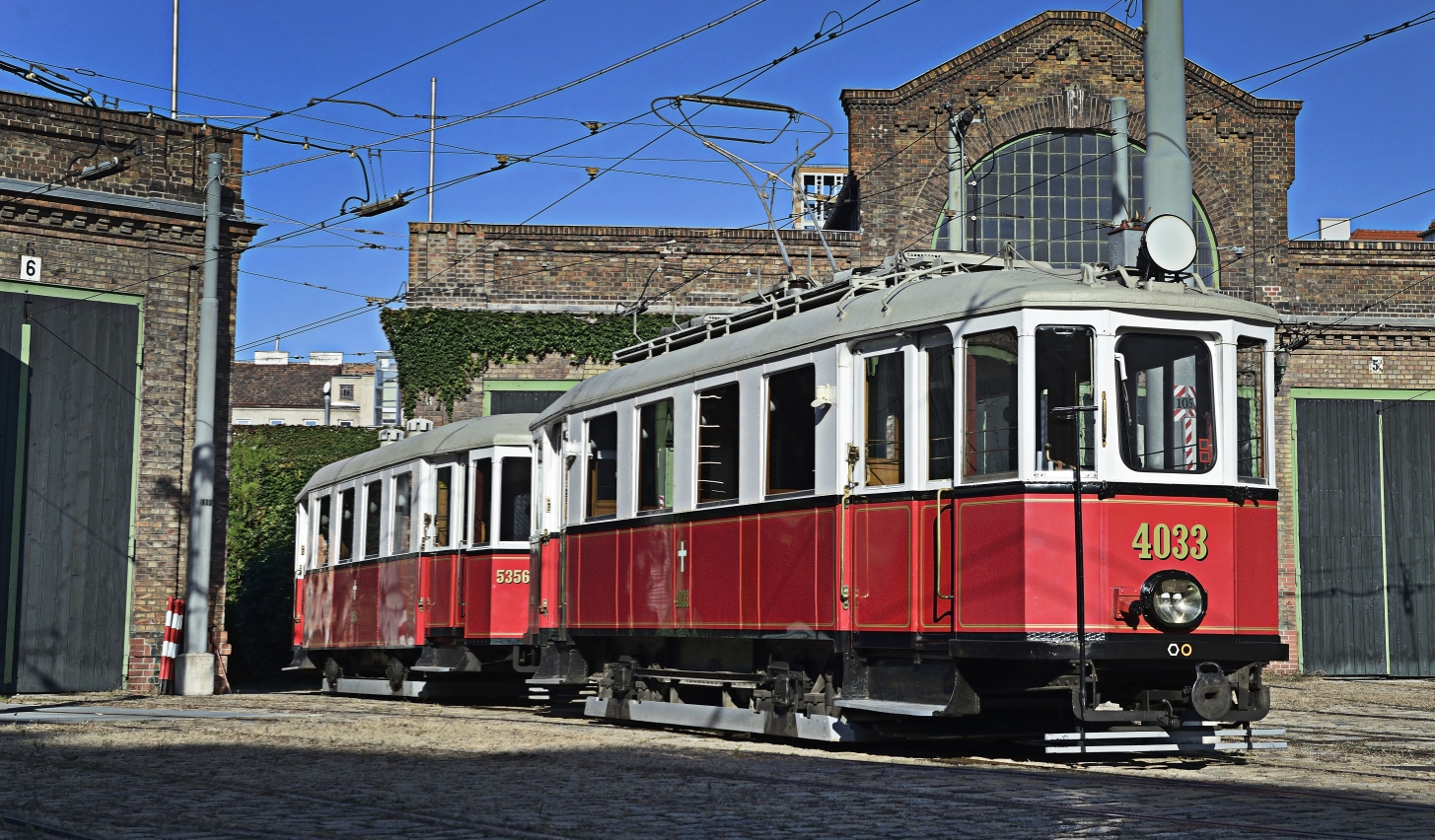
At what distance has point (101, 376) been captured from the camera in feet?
69.6

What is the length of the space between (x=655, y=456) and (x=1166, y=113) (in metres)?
5.01

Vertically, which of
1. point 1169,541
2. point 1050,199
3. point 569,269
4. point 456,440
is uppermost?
point 1050,199

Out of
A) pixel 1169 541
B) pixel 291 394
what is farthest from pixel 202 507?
pixel 291 394

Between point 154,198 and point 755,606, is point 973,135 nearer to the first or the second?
point 154,198

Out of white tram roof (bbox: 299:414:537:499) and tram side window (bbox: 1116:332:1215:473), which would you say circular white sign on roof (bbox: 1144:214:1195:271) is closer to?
tram side window (bbox: 1116:332:1215:473)

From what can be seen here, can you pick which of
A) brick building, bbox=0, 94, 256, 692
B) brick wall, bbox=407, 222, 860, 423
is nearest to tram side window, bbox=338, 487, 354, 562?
brick building, bbox=0, 94, 256, 692

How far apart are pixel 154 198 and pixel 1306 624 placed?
19.0 metres

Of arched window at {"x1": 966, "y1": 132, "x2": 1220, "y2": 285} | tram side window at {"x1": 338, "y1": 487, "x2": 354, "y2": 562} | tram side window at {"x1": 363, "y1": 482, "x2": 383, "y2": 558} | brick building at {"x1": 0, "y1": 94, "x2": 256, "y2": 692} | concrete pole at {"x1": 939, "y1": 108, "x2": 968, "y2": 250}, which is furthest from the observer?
arched window at {"x1": 966, "y1": 132, "x2": 1220, "y2": 285}

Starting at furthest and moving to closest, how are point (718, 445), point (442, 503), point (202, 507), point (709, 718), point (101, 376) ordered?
point (101, 376)
point (202, 507)
point (442, 503)
point (709, 718)
point (718, 445)

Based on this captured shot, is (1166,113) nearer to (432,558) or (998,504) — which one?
(998,504)

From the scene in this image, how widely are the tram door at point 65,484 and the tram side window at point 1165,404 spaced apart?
574 inches

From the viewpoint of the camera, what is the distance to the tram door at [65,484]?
20406 mm

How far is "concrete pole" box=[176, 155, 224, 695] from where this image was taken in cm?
2092

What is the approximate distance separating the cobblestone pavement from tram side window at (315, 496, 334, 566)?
9.87 meters
